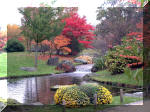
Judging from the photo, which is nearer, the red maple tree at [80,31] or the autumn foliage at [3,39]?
the red maple tree at [80,31]

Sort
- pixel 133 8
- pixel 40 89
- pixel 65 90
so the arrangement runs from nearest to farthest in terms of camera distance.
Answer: pixel 65 90 → pixel 40 89 → pixel 133 8

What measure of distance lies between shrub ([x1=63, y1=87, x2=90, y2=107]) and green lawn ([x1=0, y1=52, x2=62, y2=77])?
3.37 meters

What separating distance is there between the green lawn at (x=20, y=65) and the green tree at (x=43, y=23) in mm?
421

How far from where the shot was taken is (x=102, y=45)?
9359 mm

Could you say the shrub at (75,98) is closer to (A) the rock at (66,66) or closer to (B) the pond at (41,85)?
(B) the pond at (41,85)

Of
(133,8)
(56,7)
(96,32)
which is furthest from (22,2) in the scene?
(133,8)

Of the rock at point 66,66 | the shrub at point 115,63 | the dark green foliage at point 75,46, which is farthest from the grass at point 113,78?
the dark green foliage at point 75,46

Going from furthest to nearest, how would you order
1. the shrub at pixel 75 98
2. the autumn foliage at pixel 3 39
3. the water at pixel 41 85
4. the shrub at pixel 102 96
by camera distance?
the autumn foliage at pixel 3 39 < the water at pixel 41 85 < the shrub at pixel 102 96 < the shrub at pixel 75 98

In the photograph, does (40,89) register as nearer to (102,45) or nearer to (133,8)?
(102,45)

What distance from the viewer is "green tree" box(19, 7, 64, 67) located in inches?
375

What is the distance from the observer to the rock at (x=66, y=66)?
951 centimetres

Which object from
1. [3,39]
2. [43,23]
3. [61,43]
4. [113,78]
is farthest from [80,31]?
[3,39]

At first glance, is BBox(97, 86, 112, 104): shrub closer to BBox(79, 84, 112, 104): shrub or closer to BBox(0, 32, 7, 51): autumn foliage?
BBox(79, 84, 112, 104): shrub

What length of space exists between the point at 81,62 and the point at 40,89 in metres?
2.14
